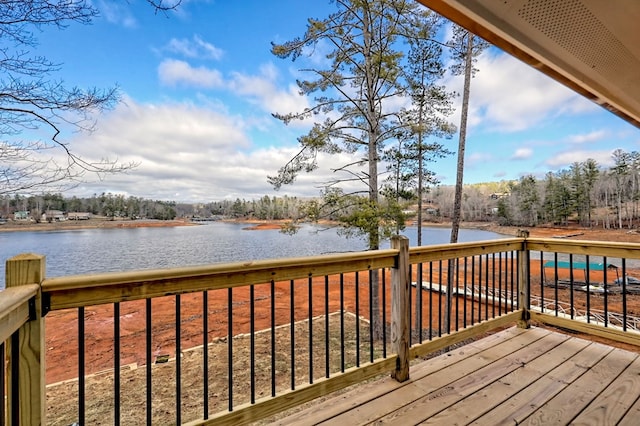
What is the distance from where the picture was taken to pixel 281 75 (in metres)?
8.21

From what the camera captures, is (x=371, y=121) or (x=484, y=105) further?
(x=484, y=105)

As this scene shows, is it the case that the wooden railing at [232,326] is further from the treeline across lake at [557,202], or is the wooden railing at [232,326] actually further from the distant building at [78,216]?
the treeline across lake at [557,202]

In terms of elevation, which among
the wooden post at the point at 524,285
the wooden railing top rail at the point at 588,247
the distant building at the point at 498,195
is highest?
the distant building at the point at 498,195

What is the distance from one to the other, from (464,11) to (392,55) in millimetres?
5515

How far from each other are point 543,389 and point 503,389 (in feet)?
0.91

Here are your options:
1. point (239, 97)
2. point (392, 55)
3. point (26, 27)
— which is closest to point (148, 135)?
point (239, 97)

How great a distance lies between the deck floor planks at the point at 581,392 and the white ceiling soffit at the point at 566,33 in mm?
2015

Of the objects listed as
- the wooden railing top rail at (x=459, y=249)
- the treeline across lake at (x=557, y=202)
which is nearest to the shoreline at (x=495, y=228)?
the treeline across lake at (x=557, y=202)

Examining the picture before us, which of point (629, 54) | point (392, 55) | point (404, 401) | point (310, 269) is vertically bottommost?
point (404, 401)

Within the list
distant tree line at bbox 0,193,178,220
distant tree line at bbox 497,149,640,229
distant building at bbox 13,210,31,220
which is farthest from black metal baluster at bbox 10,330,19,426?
distant tree line at bbox 497,149,640,229

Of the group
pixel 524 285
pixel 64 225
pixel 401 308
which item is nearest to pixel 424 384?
pixel 401 308

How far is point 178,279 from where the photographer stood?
1.39 metres

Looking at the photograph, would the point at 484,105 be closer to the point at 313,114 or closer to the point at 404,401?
the point at 313,114

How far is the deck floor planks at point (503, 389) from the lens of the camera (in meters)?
1.74
